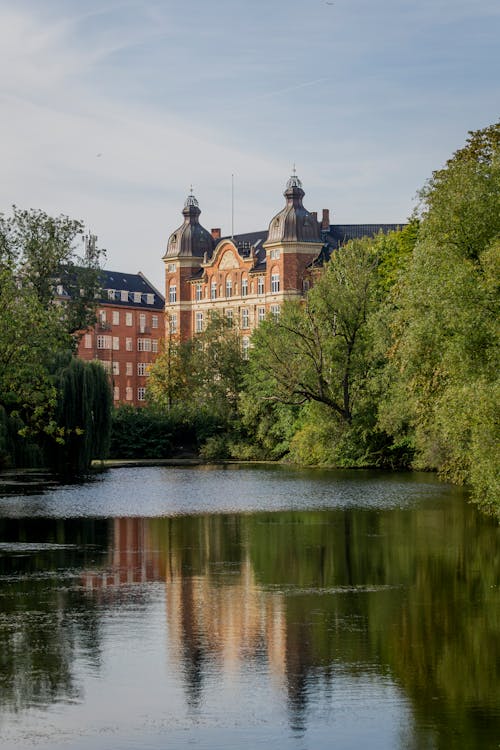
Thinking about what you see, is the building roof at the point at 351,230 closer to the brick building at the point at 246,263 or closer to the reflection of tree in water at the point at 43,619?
the brick building at the point at 246,263

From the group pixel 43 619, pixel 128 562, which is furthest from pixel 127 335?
pixel 43 619

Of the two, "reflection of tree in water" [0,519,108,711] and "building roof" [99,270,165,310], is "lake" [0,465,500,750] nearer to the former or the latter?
"reflection of tree in water" [0,519,108,711]

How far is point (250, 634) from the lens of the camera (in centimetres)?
1677

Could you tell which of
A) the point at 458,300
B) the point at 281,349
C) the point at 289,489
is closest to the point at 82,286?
the point at 281,349

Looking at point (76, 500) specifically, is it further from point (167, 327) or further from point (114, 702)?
point (167, 327)

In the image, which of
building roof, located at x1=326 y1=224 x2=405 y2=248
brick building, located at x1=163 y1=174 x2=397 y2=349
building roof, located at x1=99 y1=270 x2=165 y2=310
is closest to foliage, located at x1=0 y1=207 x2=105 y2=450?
brick building, located at x1=163 y1=174 x2=397 y2=349

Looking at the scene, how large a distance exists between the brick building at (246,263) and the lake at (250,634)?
296 ft

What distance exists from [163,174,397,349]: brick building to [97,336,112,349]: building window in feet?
31.3

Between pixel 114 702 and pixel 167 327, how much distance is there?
126808 mm

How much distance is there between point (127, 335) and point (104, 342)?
4.37 meters

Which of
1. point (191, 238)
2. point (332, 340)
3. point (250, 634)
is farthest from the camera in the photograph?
point (191, 238)

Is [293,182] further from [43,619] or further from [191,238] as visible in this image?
[43,619]

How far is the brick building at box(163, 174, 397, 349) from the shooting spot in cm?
12588

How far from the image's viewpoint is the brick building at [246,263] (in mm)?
125875
